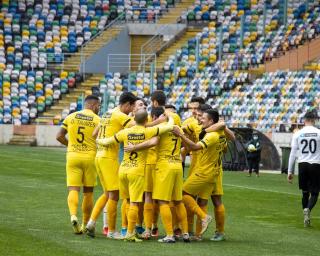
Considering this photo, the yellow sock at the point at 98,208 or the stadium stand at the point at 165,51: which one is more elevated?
the stadium stand at the point at 165,51

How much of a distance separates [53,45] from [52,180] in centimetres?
2676

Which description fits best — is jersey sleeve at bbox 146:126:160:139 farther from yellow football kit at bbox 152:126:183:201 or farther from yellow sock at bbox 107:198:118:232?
yellow sock at bbox 107:198:118:232

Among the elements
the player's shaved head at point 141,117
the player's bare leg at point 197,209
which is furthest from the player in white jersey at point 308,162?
the player's shaved head at point 141,117

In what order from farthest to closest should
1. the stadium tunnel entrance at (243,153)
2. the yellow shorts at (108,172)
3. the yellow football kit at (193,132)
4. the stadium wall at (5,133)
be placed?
1. the stadium wall at (5,133)
2. the stadium tunnel entrance at (243,153)
3. the yellow football kit at (193,132)
4. the yellow shorts at (108,172)

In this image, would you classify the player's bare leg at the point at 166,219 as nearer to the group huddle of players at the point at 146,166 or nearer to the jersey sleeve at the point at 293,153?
the group huddle of players at the point at 146,166

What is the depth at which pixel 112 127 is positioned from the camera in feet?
53.7

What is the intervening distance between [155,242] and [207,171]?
1.36 metres

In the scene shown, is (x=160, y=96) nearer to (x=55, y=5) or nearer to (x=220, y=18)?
(x=220, y=18)

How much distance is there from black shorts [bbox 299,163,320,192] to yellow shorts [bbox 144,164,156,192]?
3.98 metres

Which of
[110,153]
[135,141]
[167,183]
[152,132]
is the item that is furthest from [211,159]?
[110,153]

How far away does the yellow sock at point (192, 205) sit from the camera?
16188 millimetres

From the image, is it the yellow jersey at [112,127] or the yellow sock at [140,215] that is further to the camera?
the yellow sock at [140,215]

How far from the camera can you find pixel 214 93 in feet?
153

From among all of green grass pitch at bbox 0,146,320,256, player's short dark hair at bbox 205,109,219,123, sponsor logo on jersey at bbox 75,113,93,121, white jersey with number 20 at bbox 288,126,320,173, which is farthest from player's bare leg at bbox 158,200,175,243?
white jersey with number 20 at bbox 288,126,320,173
